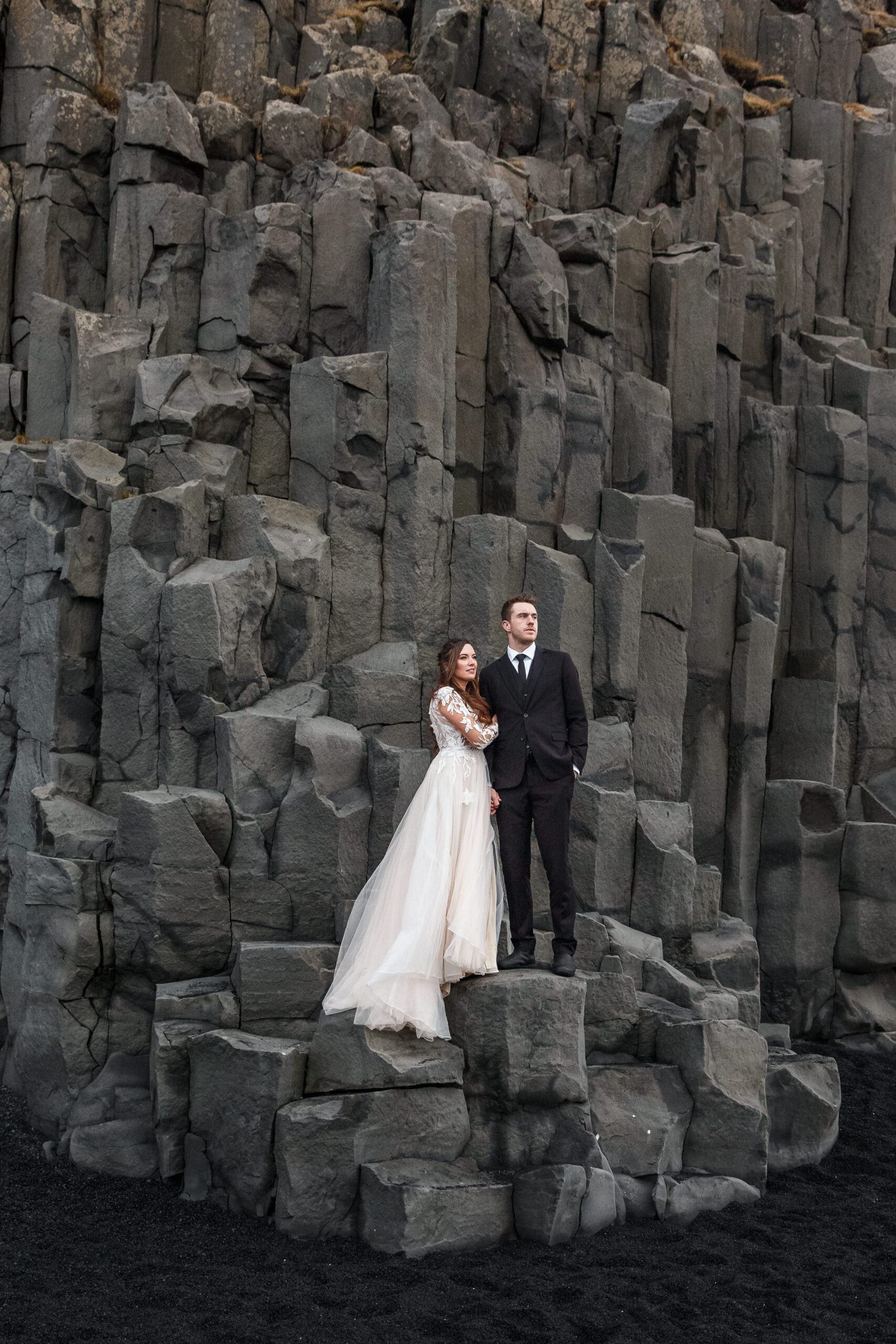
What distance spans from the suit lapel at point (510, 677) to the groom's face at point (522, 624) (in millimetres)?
168

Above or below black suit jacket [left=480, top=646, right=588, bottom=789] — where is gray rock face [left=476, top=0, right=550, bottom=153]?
above

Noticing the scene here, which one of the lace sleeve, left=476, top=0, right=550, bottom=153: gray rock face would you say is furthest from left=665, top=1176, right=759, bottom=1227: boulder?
left=476, top=0, right=550, bottom=153: gray rock face

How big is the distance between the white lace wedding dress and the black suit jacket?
5.5 inches

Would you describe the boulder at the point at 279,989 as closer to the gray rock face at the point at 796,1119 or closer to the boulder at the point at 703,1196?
the boulder at the point at 703,1196

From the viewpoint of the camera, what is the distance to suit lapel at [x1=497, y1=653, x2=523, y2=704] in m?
8.57

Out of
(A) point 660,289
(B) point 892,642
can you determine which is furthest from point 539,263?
(B) point 892,642

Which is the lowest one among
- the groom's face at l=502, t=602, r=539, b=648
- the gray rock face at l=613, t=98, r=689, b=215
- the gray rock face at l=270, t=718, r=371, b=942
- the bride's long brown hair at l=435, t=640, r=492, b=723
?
the gray rock face at l=270, t=718, r=371, b=942

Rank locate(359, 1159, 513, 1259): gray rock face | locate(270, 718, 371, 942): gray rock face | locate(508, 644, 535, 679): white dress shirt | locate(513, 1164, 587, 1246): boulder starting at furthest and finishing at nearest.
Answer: locate(270, 718, 371, 942): gray rock face < locate(508, 644, 535, 679): white dress shirt < locate(513, 1164, 587, 1246): boulder < locate(359, 1159, 513, 1259): gray rock face

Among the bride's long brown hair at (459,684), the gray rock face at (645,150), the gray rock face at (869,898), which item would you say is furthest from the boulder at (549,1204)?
the gray rock face at (645,150)

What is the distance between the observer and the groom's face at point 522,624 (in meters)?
8.59

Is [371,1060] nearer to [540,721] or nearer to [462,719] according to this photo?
[462,719]

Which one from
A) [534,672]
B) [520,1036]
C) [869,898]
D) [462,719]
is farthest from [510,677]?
[869,898]

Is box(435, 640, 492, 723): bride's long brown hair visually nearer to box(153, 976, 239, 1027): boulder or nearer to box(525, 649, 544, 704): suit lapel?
box(525, 649, 544, 704): suit lapel

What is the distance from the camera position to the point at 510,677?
8.62 meters
